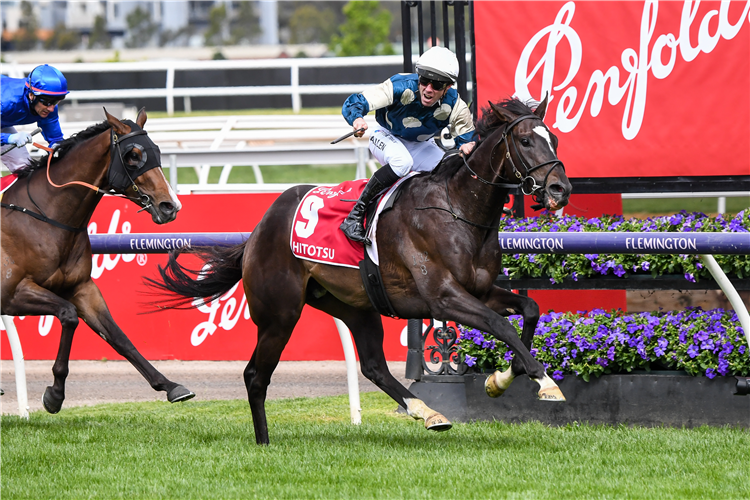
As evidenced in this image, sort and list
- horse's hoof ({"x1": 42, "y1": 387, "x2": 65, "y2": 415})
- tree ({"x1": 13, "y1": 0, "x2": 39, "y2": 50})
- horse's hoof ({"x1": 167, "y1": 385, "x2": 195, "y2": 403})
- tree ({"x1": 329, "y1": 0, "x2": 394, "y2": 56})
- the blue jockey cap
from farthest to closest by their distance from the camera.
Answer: tree ({"x1": 13, "y1": 0, "x2": 39, "y2": 50}) → tree ({"x1": 329, "y1": 0, "x2": 394, "y2": 56}) → the blue jockey cap → horse's hoof ({"x1": 42, "y1": 387, "x2": 65, "y2": 415}) → horse's hoof ({"x1": 167, "y1": 385, "x2": 195, "y2": 403})

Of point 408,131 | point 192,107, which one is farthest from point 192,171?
point 408,131

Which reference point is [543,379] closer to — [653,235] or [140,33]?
[653,235]

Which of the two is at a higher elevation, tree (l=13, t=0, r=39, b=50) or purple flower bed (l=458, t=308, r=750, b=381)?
tree (l=13, t=0, r=39, b=50)

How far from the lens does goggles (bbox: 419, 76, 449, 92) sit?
17.1 ft

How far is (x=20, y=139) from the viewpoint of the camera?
19.9ft

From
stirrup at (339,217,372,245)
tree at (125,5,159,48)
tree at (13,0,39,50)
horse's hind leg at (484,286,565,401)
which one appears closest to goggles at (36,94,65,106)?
stirrup at (339,217,372,245)

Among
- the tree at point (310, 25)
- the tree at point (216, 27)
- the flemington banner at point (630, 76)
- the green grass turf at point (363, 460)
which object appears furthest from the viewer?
the tree at point (310, 25)

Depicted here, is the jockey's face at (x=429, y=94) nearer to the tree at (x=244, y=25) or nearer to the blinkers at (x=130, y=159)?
the blinkers at (x=130, y=159)

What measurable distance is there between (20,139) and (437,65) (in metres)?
2.67

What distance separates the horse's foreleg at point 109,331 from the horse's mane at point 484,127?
1943 millimetres

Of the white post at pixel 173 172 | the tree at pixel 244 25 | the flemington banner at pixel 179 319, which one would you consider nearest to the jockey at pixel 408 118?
the flemington banner at pixel 179 319

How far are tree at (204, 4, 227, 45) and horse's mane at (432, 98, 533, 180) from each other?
63727 millimetres

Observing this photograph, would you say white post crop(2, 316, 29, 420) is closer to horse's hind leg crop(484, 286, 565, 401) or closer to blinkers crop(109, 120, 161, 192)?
blinkers crop(109, 120, 161, 192)

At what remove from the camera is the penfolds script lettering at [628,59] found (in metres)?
6.45
